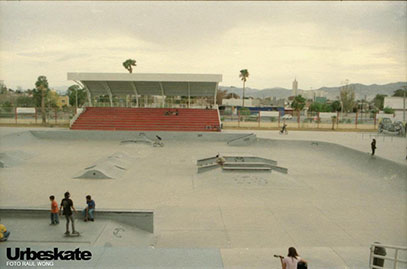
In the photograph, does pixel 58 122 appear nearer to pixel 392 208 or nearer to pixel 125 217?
pixel 125 217

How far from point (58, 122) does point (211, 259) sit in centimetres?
3680

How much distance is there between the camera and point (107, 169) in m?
16.0

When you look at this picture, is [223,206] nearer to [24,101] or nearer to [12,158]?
[12,158]

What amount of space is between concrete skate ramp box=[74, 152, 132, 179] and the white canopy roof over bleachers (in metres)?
15.6

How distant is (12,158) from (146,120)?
16998mm

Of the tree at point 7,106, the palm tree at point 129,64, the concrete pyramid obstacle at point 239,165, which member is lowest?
the concrete pyramid obstacle at point 239,165

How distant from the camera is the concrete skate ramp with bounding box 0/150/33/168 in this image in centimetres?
1723

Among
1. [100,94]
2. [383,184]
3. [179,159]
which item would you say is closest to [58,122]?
[100,94]

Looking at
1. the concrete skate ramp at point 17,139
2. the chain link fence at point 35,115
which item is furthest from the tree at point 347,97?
the concrete skate ramp at point 17,139

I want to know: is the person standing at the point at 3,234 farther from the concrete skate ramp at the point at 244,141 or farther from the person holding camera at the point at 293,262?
the concrete skate ramp at the point at 244,141

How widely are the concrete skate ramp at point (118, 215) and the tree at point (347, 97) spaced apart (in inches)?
3360

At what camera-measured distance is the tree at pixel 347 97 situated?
277 feet

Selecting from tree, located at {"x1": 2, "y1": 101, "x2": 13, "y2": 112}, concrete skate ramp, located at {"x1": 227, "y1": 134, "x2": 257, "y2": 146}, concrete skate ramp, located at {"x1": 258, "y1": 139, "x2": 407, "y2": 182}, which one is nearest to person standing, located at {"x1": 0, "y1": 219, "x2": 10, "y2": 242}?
concrete skate ramp, located at {"x1": 258, "y1": 139, "x2": 407, "y2": 182}

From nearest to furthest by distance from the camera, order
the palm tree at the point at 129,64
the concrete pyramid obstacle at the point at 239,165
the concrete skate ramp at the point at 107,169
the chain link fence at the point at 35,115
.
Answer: the concrete skate ramp at the point at 107,169 → the concrete pyramid obstacle at the point at 239,165 → the chain link fence at the point at 35,115 → the palm tree at the point at 129,64
